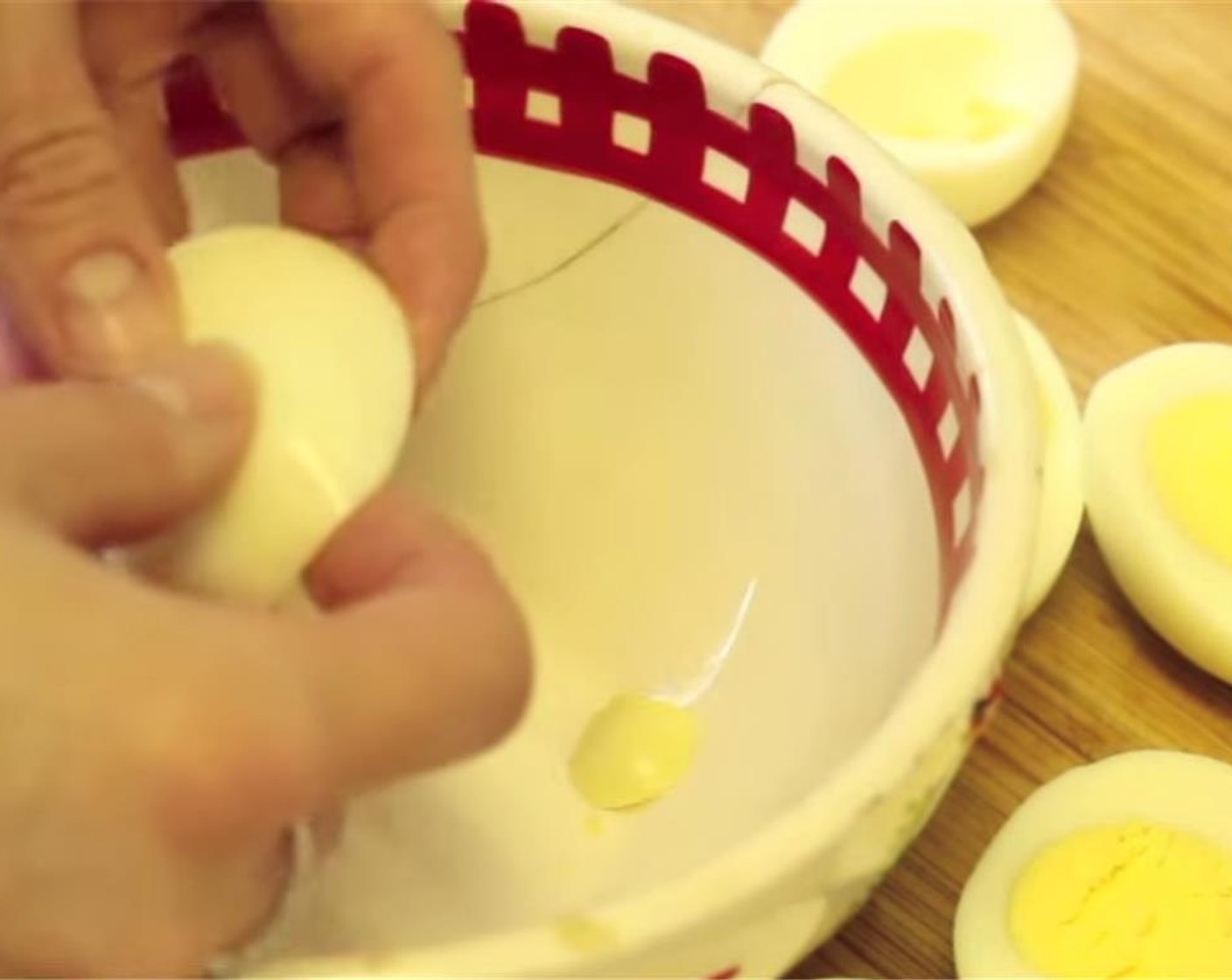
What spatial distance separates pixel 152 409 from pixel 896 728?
0.17 meters

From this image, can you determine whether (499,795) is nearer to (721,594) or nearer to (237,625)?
(721,594)

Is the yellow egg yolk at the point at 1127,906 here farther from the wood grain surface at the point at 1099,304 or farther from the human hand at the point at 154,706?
the human hand at the point at 154,706

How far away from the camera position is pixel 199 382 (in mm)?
412

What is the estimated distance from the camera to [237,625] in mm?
337

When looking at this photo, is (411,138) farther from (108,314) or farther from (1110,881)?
(1110,881)

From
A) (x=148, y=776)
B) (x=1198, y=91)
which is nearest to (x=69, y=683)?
(x=148, y=776)

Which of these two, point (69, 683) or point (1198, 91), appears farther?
point (1198, 91)

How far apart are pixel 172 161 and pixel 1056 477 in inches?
11.5

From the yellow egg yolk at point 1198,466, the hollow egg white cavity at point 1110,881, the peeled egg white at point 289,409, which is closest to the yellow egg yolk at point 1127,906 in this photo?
the hollow egg white cavity at point 1110,881

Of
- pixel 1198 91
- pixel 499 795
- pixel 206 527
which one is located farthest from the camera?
pixel 1198 91

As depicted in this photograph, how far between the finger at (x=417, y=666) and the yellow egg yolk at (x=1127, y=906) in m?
0.18

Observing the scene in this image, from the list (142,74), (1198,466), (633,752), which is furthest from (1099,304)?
(142,74)

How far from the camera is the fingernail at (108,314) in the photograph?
423 millimetres

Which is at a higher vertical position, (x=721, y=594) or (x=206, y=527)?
(x=206, y=527)
